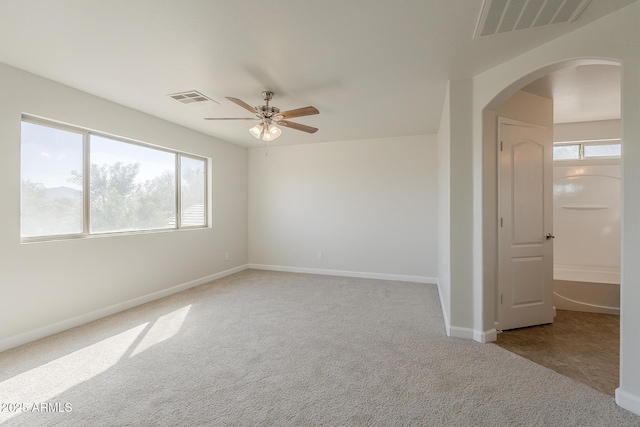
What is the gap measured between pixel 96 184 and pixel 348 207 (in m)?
3.71

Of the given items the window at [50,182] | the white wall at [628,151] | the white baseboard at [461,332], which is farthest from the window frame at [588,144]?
the window at [50,182]

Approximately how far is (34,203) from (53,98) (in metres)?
1.07

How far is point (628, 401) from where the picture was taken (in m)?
1.71

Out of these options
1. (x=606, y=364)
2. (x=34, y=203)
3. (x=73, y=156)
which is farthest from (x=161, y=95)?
(x=606, y=364)

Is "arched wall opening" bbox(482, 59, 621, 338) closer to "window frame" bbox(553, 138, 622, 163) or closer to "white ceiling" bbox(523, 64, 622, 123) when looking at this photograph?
"white ceiling" bbox(523, 64, 622, 123)

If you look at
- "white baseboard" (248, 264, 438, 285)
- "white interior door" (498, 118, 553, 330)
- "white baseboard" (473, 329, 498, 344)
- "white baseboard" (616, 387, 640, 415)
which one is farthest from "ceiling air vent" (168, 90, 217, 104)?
"white baseboard" (616, 387, 640, 415)

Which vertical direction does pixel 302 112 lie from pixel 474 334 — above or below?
above

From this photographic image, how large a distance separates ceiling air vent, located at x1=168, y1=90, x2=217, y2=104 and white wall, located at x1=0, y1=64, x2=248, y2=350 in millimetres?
866

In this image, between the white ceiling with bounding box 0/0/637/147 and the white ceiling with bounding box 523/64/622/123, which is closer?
the white ceiling with bounding box 0/0/637/147

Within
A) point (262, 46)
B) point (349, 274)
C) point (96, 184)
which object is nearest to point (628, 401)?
point (262, 46)

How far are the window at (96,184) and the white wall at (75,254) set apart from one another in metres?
0.15

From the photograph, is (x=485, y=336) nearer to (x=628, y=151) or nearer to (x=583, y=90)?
(x=628, y=151)

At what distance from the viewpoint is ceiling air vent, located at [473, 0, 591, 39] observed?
165 centimetres

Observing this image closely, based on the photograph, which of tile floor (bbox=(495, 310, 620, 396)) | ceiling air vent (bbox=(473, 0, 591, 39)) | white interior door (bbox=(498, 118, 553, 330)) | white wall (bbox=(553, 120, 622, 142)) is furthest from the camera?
white wall (bbox=(553, 120, 622, 142))
